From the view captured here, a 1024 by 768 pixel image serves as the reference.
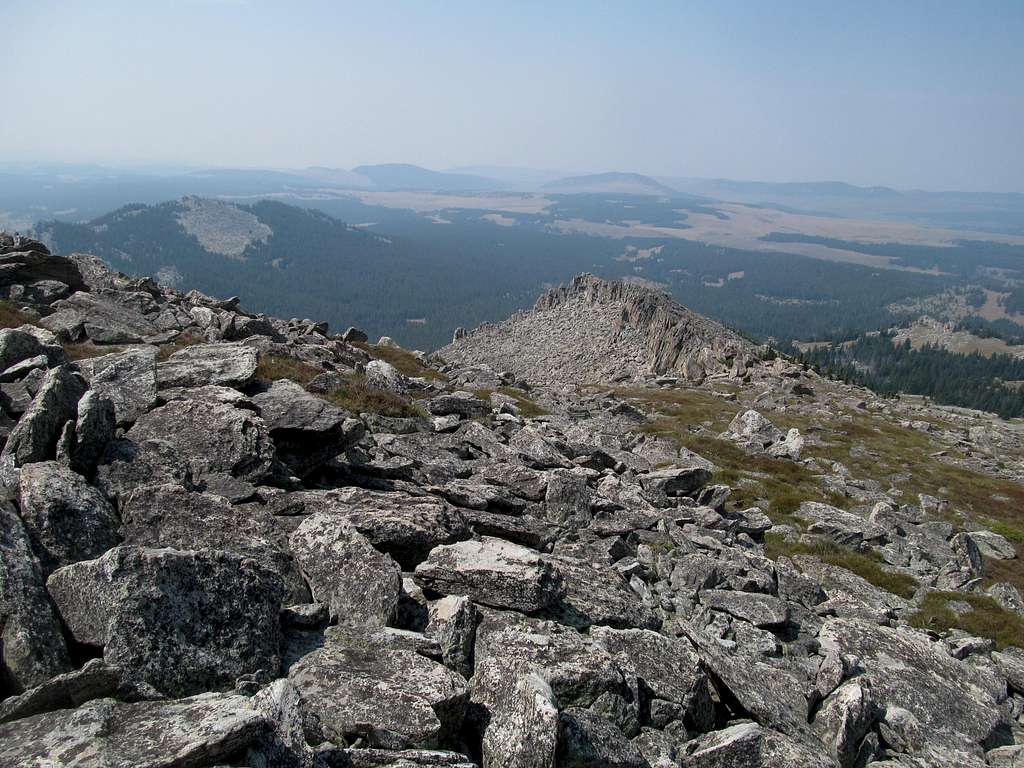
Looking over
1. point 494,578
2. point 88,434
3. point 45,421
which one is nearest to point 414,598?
point 494,578

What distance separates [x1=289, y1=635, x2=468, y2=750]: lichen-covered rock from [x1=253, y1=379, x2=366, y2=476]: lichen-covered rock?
693 cm

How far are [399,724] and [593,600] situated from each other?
6219mm

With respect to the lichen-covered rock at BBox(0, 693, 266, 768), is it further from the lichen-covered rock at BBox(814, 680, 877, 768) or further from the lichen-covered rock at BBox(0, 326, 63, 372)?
the lichen-covered rock at BBox(0, 326, 63, 372)

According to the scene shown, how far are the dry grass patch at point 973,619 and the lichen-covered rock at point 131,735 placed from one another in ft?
73.1

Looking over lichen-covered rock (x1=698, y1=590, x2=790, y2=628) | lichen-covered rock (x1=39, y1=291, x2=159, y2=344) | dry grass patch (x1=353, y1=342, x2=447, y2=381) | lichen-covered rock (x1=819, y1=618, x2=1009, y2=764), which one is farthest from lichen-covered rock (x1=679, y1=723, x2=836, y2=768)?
dry grass patch (x1=353, y1=342, x2=447, y2=381)

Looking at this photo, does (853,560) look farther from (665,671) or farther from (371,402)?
(371,402)

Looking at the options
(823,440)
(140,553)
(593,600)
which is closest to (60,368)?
(140,553)

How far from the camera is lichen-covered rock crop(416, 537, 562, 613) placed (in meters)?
12.1

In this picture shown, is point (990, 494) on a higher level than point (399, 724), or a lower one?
lower

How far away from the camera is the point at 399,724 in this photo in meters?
8.35

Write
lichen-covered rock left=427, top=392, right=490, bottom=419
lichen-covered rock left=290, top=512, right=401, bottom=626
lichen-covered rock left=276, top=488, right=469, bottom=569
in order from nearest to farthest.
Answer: lichen-covered rock left=290, top=512, right=401, bottom=626, lichen-covered rock left=276, top=488, right=469, bottom=569, lichen-covered rock left=427, top=392, right=490, bottom=419

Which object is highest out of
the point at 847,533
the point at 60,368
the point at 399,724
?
the point at 60,368

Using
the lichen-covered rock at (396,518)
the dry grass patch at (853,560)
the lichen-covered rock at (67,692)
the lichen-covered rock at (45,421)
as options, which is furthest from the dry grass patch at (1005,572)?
the lichen-covered rock at (45,421)

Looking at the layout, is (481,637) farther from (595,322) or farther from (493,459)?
(595,322)
